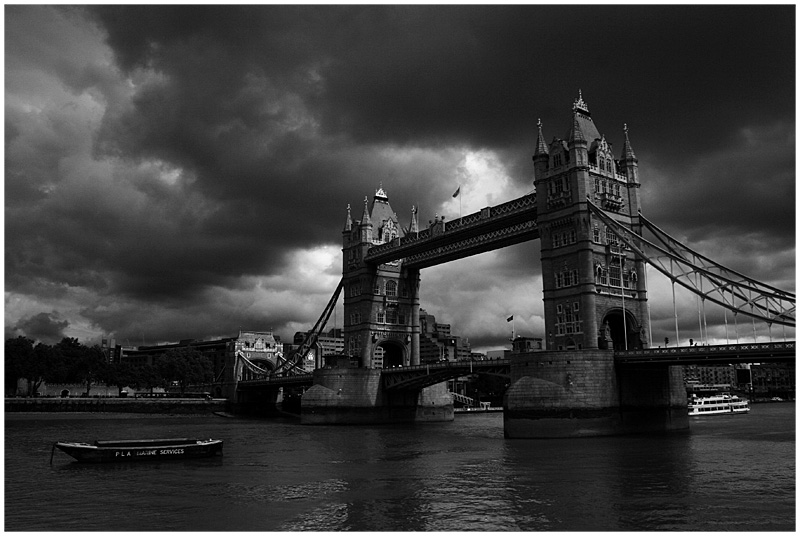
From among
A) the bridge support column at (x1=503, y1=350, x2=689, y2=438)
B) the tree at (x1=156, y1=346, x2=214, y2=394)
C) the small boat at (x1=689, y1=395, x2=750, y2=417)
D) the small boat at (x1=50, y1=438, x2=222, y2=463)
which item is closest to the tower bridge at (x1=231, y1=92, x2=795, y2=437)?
the bridge support column at (x1=503, y1=350, x2=689, y2=438)

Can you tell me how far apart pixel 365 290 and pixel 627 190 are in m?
42.4

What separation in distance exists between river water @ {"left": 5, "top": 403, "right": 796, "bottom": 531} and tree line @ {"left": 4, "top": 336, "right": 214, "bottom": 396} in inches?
3329

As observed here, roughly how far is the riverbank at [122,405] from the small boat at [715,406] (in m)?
83.9

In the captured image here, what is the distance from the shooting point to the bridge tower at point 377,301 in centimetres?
10200

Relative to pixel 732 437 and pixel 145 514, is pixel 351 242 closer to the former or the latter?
pixel 732 437

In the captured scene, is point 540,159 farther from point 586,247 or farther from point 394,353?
point 394,353

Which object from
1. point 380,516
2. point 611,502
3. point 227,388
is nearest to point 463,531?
point 380,516

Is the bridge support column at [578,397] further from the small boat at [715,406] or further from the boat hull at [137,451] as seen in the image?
the small boat at [715,406]

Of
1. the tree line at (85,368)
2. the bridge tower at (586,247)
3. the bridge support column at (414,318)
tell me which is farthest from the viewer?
the tree line at (85,368)

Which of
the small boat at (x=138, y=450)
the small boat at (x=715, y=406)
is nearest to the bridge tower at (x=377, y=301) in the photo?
the small boat at (x=715, y=406)

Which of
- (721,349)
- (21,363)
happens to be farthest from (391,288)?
(21,363)

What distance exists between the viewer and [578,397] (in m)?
58.9

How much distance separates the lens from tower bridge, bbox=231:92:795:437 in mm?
59000

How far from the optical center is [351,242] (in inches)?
4240
